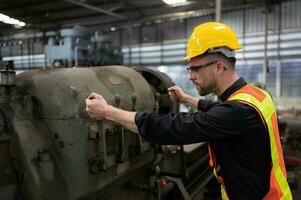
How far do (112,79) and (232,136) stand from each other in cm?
66

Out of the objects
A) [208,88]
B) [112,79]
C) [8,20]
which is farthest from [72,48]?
[208,88]

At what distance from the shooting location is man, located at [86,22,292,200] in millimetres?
967

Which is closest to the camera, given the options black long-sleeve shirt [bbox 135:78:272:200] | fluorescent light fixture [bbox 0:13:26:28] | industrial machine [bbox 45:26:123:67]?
black long-sleeve shirt [bbox 135:78:272:200]

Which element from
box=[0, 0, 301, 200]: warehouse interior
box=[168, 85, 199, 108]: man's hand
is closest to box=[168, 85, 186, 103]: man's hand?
box=[168, 85, 199, 108]: man's hand

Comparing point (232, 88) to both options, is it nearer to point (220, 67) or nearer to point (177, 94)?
point (220, 67)

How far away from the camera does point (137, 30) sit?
6582 millimetres

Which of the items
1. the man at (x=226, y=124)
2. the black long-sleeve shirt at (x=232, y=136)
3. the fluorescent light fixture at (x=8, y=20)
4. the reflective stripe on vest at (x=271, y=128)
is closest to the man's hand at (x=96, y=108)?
the man at (x=226, y=124)

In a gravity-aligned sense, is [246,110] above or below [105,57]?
below

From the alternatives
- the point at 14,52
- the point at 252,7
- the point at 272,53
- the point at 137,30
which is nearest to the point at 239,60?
the point at 272,53

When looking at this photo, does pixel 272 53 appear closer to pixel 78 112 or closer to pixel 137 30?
pixel 137 30

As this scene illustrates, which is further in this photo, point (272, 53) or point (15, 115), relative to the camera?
point (272, 53)

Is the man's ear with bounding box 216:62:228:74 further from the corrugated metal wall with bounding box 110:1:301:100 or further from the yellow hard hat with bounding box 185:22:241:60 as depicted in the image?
the corrugated metal wall with bounding box 110:1:301:100

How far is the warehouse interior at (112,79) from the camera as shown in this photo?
1.08 meters

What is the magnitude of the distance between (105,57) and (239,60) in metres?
2.57
